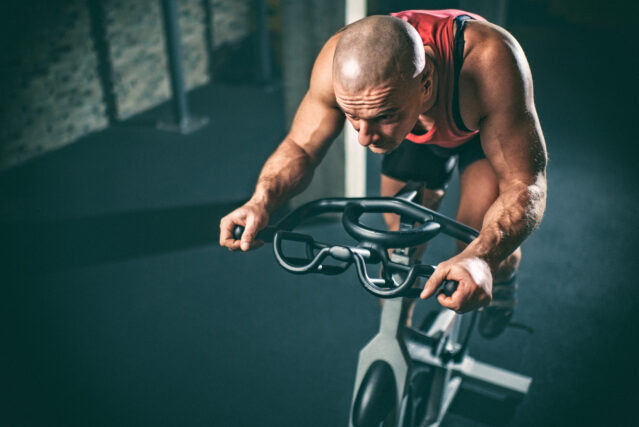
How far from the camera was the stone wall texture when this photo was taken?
436cm

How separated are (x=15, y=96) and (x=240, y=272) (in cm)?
255

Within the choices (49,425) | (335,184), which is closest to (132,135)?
(335,184)

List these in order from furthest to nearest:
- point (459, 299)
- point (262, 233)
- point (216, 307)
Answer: point (216, 307) < point (262, 233) < point (459, 299)

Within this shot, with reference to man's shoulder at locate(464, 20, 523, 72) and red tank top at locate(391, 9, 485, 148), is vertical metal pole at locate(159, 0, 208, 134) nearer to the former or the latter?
red tank top at locate(391, 9, 485, 148)

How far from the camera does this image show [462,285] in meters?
1.12

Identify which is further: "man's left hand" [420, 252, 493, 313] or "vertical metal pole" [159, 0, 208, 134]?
"vertical metal pole" [159, 0, 208, 134]

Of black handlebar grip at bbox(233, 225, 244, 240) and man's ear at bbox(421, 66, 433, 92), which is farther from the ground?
man's ear at bbox(421, 66, 433, 92)

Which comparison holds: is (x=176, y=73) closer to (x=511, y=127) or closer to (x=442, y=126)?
(x=442, y=126)

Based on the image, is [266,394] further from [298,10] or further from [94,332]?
[298,10]

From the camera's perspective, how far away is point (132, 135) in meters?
5.23

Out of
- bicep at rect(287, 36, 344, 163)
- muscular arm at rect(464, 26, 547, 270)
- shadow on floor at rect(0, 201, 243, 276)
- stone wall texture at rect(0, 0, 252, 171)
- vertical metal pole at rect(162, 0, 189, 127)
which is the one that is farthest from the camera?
vertical metal pole at rect(162, 0, 189, 127)

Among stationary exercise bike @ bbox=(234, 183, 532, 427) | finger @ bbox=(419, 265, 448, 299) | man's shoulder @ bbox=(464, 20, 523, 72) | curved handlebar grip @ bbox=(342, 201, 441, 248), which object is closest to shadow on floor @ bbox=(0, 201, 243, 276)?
stationary exercise bike @ bbox=(234, 183, 532, 427)

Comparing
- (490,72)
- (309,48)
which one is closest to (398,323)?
(490,72)

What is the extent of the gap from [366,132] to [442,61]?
349 mm
